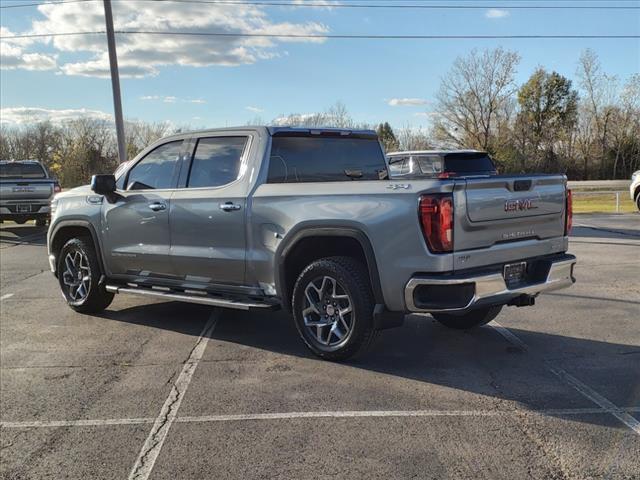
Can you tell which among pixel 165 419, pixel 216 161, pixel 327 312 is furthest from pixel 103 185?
pixel 165 419

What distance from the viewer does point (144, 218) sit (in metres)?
6.09

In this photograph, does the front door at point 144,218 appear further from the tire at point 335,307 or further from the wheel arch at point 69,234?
the tire at point 335,307

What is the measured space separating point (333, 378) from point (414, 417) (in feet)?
3.02

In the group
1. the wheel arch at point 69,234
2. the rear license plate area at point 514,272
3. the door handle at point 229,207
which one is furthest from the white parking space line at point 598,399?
the wheel arch at point 69,234

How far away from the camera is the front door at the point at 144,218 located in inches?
235

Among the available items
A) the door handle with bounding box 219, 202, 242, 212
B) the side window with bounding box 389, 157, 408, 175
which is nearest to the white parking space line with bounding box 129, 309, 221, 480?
the door handle with bounding box 219, 202, 242, 212

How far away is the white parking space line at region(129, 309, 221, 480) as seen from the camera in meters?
3.31

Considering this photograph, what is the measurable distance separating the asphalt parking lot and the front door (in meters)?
0.70

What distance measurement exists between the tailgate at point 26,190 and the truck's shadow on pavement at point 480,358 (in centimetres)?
1130

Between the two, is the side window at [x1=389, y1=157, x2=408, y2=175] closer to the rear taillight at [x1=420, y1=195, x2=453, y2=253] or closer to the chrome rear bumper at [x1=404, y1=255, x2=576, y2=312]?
the chrome rear bumper at [x1=404, y1=255, x2=576, y2=312]

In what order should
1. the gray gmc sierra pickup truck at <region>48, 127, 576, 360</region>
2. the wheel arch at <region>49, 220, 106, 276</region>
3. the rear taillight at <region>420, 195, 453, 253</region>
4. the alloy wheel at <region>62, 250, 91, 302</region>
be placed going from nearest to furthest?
the rear taillight at <region>420, 195, 453, 253</region>
the gray gmc sierra pickup truck at <region>48, 127, 576, 360</region>
the wheel arch at <region>49, 220, 106, 276</region>
the alloy wheel at <region>62, 250, 91, 302</region>

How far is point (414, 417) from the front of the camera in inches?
152

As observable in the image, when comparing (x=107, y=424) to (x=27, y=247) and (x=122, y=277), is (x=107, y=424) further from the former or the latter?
(x=27, y=247)

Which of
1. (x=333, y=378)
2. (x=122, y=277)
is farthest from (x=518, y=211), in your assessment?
(x=122, y=277)
